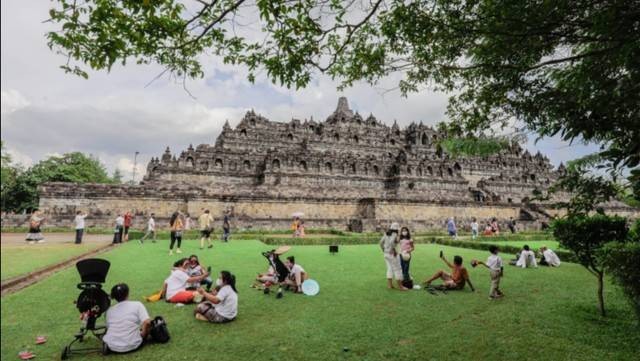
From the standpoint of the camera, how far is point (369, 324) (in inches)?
227

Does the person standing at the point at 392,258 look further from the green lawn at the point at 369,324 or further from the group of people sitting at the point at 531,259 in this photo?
the group of people sitting at the point at 531,259

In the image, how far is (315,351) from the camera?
4730 mm

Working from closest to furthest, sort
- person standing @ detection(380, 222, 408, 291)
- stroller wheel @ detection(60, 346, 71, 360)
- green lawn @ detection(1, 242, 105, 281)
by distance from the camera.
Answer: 1. stroller wheel @ detection(60, 346, 71, 360)
2. person standing @ detection(380, 222, 408, 291)
3. green lawn @ detection(1, 242, 105, 281)

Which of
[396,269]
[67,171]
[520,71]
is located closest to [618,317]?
[396,269]

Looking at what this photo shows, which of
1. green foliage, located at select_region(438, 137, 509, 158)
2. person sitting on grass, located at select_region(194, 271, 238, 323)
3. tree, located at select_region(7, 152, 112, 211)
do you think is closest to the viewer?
person sitting on grass, located at select_region(194, 271, 238, 323)

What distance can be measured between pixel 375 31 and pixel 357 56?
50 centimetres

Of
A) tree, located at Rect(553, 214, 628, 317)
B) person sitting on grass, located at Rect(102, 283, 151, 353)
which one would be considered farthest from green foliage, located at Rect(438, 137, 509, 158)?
person sitting on grass, located at Rect(102, 283, 151, 353)

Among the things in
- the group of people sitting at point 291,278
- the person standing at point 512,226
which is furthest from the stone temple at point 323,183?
the group of people sitting at point 291,278

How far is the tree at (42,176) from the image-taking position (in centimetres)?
4559

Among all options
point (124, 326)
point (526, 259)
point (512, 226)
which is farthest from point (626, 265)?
point (512, 226)

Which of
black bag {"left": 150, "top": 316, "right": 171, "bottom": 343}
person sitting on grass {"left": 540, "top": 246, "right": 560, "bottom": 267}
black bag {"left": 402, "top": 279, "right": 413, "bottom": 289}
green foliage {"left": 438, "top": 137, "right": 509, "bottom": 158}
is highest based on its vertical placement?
green foliage {"left": 438, "top": 137, "right": 509, "bottom": 158}

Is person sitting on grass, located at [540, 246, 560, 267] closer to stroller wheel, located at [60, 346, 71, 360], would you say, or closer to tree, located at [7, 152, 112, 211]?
stroller wheel, located at [60, 346, 71, 360]

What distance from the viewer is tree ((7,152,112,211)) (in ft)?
150

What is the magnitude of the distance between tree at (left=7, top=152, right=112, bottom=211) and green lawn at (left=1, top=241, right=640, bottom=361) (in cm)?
4739
